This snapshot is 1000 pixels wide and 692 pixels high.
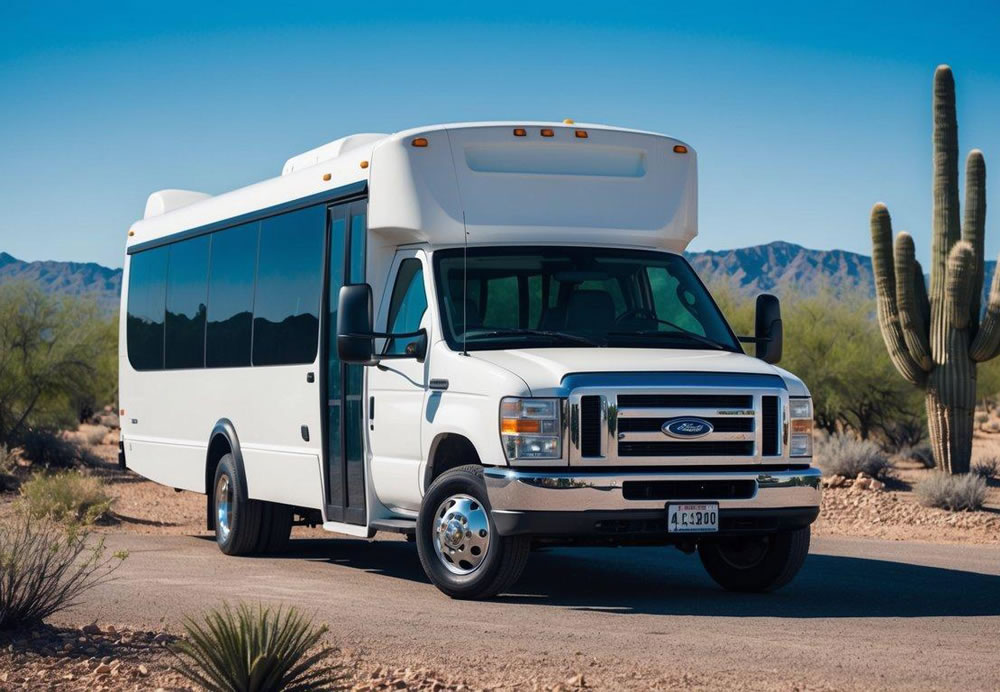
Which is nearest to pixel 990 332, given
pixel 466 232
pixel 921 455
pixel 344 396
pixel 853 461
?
pixel 853 461

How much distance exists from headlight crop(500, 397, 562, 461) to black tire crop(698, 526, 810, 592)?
192 centimetres

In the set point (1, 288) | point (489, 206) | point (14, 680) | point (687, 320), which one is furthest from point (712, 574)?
point (1, 288)

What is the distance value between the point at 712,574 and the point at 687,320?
2.07 metres

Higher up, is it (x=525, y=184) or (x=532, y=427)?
(x=525, y=184)

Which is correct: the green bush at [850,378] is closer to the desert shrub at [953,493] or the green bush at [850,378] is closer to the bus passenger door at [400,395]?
the desert shrub at [953,493]

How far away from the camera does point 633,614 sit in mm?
10055

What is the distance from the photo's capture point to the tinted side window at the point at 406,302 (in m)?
11.2

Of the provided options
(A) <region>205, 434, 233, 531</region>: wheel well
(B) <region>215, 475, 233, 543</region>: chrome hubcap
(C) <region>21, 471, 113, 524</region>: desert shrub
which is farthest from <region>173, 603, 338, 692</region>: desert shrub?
(C) <region>21, 471, 113, 524</region>: desert shrub

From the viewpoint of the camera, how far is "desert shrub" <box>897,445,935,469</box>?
3177 cm

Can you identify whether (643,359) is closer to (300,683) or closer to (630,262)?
(630,262)

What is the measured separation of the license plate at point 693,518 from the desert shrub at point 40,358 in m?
22.7

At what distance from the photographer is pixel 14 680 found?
7.54 m

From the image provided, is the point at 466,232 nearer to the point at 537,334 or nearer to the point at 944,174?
the point at 537,334

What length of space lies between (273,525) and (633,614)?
5.11m
